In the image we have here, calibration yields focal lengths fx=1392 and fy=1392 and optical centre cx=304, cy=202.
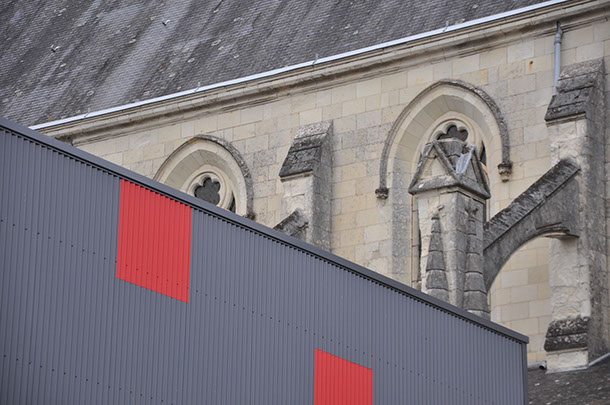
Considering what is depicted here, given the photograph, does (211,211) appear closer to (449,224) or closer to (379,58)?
(449,224)

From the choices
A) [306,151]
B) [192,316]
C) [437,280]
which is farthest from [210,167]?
[192,316]

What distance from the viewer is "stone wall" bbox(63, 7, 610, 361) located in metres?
20.5

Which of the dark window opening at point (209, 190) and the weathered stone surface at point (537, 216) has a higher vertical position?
the dark window opening at point (209, 190)

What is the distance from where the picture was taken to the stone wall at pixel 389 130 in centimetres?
2047

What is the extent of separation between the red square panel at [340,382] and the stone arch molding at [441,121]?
7171 mm

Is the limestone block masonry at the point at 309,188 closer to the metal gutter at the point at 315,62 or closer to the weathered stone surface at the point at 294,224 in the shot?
the weathered stone surface at the point at 294,224

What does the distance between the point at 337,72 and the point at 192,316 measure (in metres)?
10.9

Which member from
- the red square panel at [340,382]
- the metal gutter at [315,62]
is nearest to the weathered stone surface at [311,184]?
the metal gutter at [315,62]

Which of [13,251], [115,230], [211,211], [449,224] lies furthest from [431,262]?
[13,251]

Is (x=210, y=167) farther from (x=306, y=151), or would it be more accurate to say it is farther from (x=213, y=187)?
(x=306, y=151)

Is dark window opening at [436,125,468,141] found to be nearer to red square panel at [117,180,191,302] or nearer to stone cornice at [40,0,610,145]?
stone cornice at [40,0,610,145]

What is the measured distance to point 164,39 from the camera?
2761 centimetres

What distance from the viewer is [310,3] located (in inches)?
1002

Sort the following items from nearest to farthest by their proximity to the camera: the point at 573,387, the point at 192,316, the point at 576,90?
the point at 192,316, the point at 573,387, the point at 576,90
